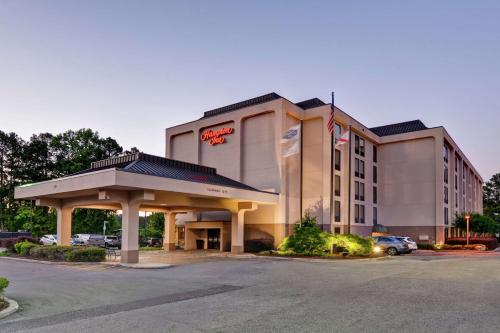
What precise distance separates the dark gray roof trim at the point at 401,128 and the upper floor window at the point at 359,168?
8561mm

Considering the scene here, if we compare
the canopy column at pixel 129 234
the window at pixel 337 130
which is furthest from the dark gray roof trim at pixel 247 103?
the canopy column at pixel 129 234

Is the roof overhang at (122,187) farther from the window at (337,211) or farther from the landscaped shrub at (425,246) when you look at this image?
the landscaped shrub at (425,246)

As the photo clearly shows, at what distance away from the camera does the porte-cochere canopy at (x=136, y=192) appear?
80.2 feet

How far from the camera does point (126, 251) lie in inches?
992

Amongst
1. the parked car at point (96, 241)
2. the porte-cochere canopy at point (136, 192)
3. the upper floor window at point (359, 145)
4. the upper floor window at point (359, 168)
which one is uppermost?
the upper floor window at point (359, 145)

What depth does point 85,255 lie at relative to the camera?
25.3m

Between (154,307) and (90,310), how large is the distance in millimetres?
1587

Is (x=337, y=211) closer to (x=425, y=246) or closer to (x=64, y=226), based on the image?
(x=425, y=246)

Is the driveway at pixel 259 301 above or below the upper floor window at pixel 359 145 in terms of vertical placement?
below

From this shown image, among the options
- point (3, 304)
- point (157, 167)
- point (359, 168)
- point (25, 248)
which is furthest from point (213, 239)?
point (3, 304)

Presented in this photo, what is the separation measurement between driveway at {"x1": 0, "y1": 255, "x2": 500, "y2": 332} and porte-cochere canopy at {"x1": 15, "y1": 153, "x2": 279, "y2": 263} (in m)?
5.74

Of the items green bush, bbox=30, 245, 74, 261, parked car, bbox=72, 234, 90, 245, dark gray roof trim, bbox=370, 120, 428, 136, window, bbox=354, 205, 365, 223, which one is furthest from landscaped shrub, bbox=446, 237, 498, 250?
parked car, bbox=72, 234, 90, 245

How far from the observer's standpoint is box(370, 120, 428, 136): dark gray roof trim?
50.5 metres

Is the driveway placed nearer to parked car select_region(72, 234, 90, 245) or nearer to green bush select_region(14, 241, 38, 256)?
green bush select_region(14, 241, 38, 256)
